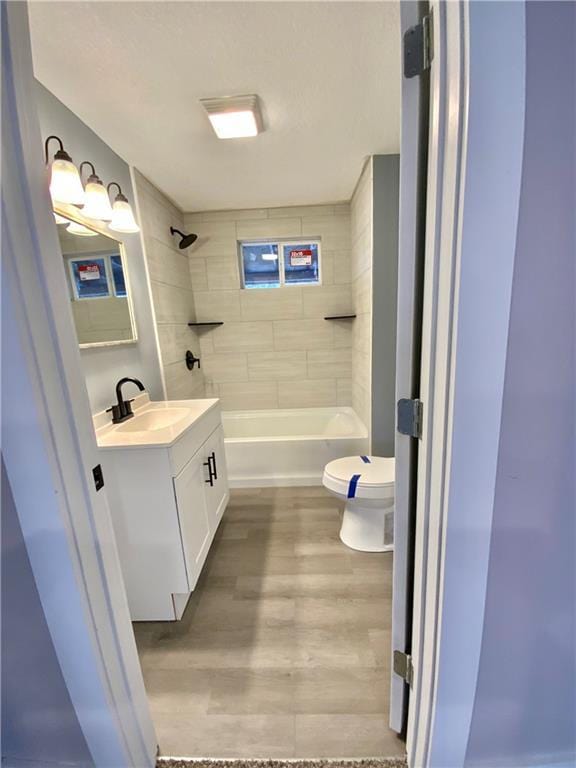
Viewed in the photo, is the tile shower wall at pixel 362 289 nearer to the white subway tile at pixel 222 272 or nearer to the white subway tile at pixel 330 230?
the white subway tile at pixel 330 230

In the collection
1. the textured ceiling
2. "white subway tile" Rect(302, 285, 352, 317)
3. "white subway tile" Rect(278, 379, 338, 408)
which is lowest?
"white subway tile" Rect(278, 379, 338, 408)

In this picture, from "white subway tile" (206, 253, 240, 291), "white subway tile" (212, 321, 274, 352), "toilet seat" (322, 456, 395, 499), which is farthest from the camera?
"white subway tile" (212, 321, 274, 352)

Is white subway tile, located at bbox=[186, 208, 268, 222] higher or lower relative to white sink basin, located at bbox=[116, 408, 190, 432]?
higher

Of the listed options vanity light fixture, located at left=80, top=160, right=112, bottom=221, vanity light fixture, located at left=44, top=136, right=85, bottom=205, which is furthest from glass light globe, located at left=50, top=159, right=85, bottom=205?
vanity light fixture, located at left=80, top=160, right=112, bottom=221

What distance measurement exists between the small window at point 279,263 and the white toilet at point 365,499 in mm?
1960

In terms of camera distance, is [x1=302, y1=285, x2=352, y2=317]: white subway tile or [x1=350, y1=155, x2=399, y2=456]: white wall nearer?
[x1=350, y1=155, x2=399, y2=456]: white wall

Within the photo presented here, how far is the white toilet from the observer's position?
5.48ft

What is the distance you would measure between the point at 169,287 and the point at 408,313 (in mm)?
2281

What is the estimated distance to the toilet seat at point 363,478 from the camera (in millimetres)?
1657

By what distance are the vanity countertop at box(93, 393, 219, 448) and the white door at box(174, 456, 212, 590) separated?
18 centimetres

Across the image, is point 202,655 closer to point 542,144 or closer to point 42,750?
point 42,750

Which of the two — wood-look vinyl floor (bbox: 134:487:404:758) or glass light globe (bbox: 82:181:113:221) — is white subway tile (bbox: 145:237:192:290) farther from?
wood-look vinyl floor (bbox: 134:487:404:758)

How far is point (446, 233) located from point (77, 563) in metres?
1.06

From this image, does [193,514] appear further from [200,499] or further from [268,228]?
[268,228]
